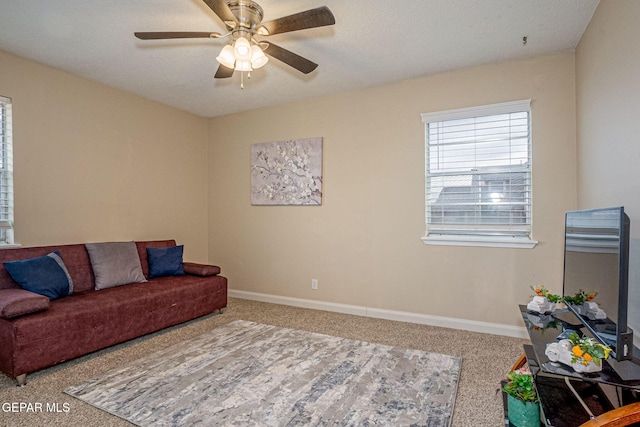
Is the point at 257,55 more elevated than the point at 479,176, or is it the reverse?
the point at 257,55

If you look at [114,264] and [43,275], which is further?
[114,264]

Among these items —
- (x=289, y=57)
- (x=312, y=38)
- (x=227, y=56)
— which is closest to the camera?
(x=227, y=56)

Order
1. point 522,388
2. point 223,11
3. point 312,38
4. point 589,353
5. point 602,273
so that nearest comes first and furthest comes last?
point 589,353 → point 602,273 → point 522,388 → point 223,11 → point 312,38

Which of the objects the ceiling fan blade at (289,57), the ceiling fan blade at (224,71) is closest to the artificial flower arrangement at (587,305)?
the ceiling fan blade at (289,57)

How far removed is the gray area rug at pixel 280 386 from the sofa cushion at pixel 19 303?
2.05ft

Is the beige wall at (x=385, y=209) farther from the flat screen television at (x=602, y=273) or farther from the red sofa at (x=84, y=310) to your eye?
the flat screen television at (x=602, y=273)

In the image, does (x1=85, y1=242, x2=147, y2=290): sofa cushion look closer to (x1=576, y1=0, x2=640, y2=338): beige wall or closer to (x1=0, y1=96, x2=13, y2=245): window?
(x1=0, y1=96, x2=13, y2=245): window

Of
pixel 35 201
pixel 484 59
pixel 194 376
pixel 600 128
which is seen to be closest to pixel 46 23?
pixel 35 201

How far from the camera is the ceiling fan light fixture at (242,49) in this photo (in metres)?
2.14

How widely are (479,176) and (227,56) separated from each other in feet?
8.34

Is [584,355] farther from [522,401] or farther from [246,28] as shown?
[246,28]

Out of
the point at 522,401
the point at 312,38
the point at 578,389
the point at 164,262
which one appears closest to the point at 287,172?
the point at 164,262

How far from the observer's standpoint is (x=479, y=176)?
134 inches

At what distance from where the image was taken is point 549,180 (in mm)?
3127
